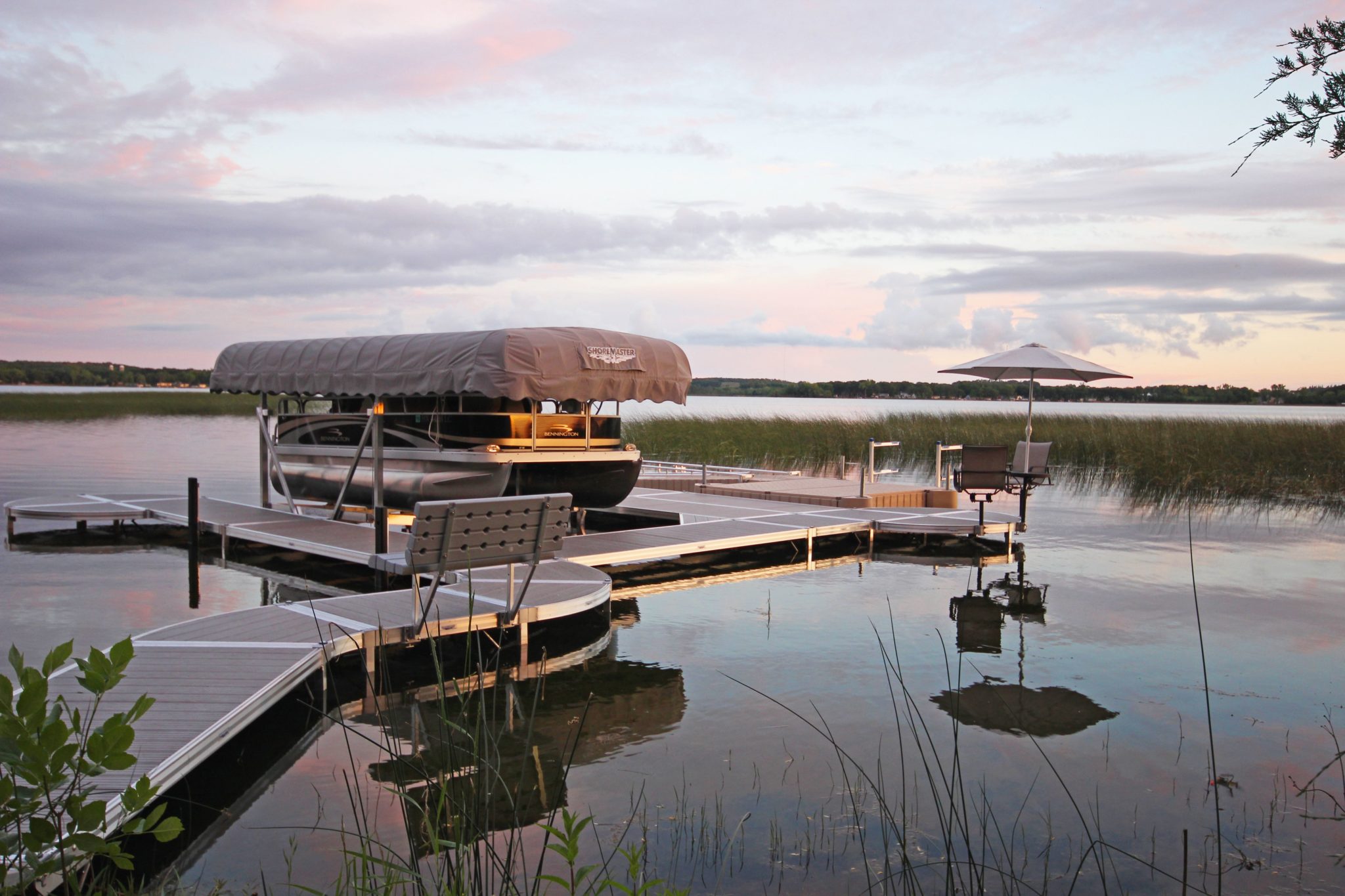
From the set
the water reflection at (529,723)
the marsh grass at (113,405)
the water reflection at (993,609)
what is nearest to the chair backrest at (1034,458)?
the water reflection at (993,609)

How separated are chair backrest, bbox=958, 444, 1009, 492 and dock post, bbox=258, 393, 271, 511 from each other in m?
8.03

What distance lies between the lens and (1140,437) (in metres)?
21.9

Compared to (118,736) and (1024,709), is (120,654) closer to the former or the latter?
(118,736)

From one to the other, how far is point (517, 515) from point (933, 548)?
741 cm

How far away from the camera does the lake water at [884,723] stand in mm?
3982

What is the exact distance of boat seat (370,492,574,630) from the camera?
552 cm

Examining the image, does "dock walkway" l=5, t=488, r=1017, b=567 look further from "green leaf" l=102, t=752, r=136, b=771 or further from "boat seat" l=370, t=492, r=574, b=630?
"green leaf" l=102, t=752, r=136, b=771

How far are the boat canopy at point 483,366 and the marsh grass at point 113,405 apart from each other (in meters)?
42.2

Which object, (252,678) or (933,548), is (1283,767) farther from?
(933,548)

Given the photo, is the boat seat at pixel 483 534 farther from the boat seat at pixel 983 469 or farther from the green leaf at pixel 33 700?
the boat seat at pixel 983 469

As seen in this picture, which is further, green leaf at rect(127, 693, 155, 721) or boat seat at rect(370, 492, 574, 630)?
boat seat at rect(370, 492, 574, 630)

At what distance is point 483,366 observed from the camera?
9461 millimetres

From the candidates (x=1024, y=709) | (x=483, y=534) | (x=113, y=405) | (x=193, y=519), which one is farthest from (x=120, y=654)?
(x=113, y=405)

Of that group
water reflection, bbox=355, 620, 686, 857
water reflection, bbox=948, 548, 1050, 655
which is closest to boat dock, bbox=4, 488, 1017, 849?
water reflection, bbox=355, 620, 686, 857
